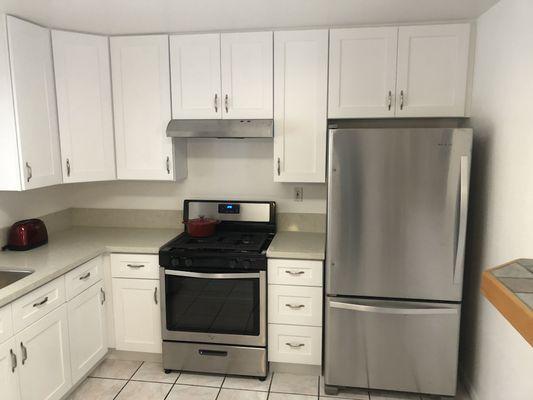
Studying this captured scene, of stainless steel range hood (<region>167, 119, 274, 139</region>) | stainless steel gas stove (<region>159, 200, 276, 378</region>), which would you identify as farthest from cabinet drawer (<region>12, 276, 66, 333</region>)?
stainless steel range hood (<region>167, 119, 274, 139</region>)

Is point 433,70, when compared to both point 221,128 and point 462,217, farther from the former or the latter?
point 221,128

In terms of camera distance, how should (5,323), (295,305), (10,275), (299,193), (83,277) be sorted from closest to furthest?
(5,323), (10,275), (83,277), (295,305), (299,193)

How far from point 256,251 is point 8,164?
60.6 inches

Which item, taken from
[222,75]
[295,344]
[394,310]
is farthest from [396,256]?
[222,75]

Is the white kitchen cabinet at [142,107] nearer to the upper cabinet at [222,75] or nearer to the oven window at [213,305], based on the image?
the upper cabinet at [222,75]

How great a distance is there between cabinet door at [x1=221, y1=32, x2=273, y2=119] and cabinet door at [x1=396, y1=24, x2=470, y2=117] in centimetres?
83

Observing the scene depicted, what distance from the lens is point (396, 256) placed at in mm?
2289

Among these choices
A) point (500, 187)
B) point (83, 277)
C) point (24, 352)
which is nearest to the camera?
point (24, 352)

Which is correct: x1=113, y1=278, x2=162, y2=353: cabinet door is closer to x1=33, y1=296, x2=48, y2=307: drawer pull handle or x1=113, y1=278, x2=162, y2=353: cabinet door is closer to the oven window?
the oven window

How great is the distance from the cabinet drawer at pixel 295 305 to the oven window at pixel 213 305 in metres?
0.11

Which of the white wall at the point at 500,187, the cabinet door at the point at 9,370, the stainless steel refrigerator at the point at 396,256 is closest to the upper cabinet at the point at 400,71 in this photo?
the white wall at the point at 500,187

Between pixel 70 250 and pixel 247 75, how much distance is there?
1619 mm

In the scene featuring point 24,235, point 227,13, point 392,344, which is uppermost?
point 227,13

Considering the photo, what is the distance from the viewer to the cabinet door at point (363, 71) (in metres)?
2.49
